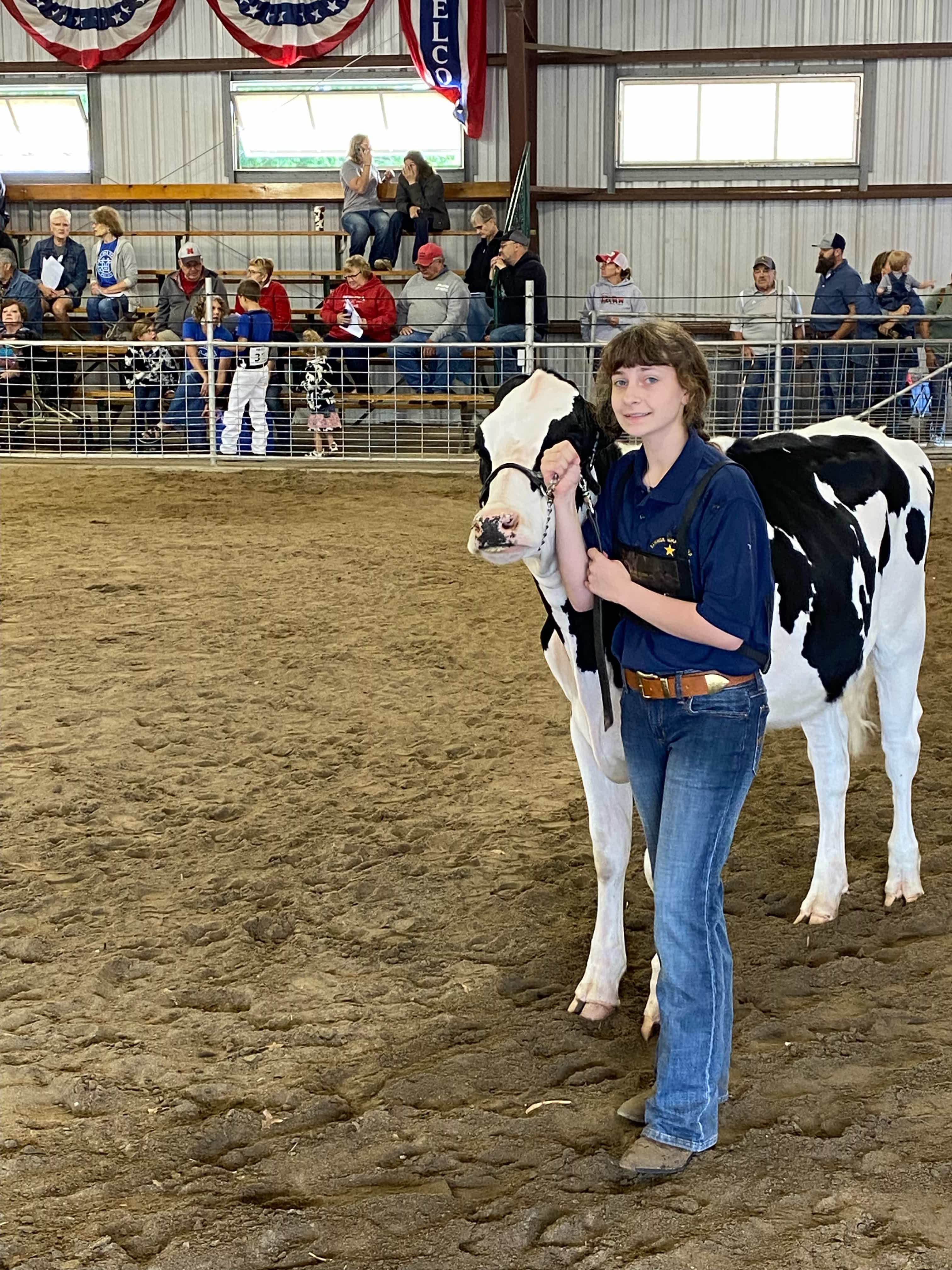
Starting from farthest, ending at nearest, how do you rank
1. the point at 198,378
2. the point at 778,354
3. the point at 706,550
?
1. the point at 198,378
2. the point at 778,354
3. the point at 706,550

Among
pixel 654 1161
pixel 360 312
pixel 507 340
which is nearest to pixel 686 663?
pixel 654 1161

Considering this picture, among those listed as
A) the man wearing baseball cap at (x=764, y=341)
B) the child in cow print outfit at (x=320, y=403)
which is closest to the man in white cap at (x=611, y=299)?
the man wearing baseball cap at (x=764, y=341)

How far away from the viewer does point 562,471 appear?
2633 millimetres

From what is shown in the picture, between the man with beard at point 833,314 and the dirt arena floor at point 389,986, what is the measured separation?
6.58 m

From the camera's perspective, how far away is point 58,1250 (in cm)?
240

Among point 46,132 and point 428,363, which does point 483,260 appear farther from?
point 46,132

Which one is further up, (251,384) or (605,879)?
(251,384)

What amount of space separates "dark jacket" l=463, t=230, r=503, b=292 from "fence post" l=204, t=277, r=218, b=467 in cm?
288

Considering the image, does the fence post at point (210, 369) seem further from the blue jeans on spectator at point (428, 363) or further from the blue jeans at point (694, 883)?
the blue jeans at point (694, 883)

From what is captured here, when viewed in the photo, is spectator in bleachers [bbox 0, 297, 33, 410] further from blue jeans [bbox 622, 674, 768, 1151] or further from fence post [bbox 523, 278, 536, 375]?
blue jeans [bbox 622, 674, 768, 1151]

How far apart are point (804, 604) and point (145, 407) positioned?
37.8ft

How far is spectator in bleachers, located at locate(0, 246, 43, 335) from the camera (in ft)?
46.8

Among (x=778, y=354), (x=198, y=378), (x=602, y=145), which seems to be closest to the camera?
(x=778, y=354)

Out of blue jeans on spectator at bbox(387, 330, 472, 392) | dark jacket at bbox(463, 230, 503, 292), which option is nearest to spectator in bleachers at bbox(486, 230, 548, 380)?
blue jeans on spectator at bbox(387, 330, 472, 392)
